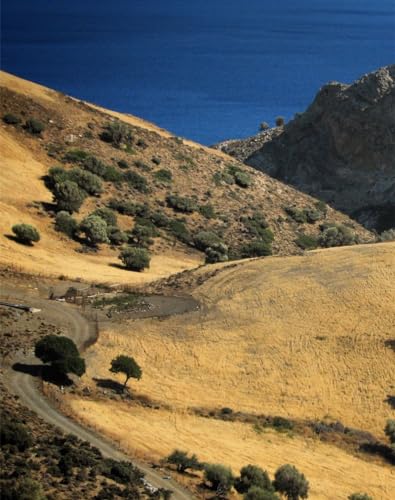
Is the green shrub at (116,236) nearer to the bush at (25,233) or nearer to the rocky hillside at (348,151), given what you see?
the bush at (25,233)

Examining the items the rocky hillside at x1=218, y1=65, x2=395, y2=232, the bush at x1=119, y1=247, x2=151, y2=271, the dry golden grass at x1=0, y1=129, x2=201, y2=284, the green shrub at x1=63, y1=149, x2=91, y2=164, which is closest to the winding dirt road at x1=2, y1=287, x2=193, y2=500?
the dry golden grass at x1=0, y1=129, x2=201, y2=284

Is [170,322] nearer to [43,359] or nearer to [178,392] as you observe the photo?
[178,392]

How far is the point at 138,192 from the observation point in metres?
60.4

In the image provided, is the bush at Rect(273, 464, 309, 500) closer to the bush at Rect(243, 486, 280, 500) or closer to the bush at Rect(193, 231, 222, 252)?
the bush at Rect(243, 486, 280, 500)

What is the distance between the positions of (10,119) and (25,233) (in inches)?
679

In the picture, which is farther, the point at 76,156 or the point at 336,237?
the point at 336,237

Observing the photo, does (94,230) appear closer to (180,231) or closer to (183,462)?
(180,231)

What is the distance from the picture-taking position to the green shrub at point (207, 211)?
60594 millimetres

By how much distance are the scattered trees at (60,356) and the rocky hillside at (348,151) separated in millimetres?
57413

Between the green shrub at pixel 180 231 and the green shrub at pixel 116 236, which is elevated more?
the green shrub at pixel 180 231

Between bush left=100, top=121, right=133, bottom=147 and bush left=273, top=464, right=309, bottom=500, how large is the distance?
45.0 m

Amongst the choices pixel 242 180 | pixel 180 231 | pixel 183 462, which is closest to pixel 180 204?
pixel 180 231

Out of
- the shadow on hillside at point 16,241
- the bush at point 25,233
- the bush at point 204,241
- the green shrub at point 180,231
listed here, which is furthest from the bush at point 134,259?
the green shrub at point 180,231

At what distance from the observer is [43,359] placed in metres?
26.8
